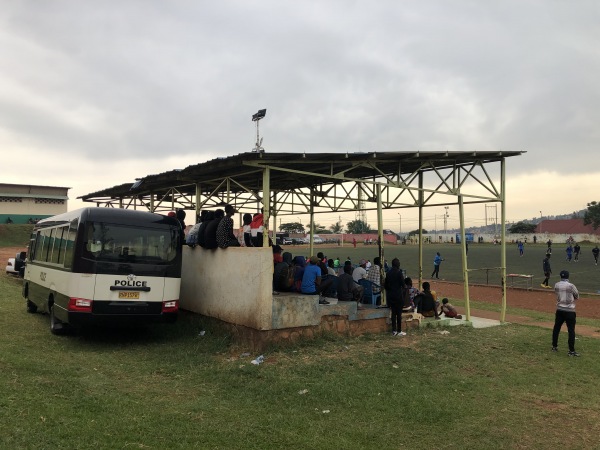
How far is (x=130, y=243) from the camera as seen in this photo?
28.6 feet

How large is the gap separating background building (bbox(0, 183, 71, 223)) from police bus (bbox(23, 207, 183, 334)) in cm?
4926

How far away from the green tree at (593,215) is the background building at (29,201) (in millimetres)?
90766

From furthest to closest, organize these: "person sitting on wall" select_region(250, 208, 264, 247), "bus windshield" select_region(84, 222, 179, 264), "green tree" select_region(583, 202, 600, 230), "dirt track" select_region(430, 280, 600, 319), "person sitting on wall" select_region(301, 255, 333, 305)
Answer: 1. "green tree" select_region(583, 202, 600, 230)
2. "dirt track" select_region(430, 280, 600, 319)
3. "person sitting on wall" select_region(250, 208, 264, 247)
4. "person sitting on wall" select_region(301, 255, 333, 305)
5. "bus windshield" select_region(84, 222, 179, 264)

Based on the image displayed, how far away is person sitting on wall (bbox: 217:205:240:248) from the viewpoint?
8.97 meters

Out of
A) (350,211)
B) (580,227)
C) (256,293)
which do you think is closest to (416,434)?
(256,293)

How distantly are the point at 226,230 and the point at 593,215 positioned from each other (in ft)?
314

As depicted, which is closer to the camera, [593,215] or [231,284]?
[231,284]

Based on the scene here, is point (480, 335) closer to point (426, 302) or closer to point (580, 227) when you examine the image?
point (426, 302)

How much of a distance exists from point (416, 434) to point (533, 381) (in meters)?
3.22

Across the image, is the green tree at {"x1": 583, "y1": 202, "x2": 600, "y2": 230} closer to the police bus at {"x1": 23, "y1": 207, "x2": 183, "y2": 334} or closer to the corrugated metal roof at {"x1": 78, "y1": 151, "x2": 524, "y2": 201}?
the corrugated metal roof at {"x1": 78, "y1": 151, "x2": 524, "y2": 201}

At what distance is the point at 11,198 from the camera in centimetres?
5188

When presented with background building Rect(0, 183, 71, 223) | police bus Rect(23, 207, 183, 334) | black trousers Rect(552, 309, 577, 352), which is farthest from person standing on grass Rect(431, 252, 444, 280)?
background building Rect(0, 183, 71, 223)

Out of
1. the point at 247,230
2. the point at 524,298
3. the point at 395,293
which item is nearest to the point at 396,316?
the point at 395,293

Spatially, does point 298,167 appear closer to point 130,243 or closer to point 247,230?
point 247,230
